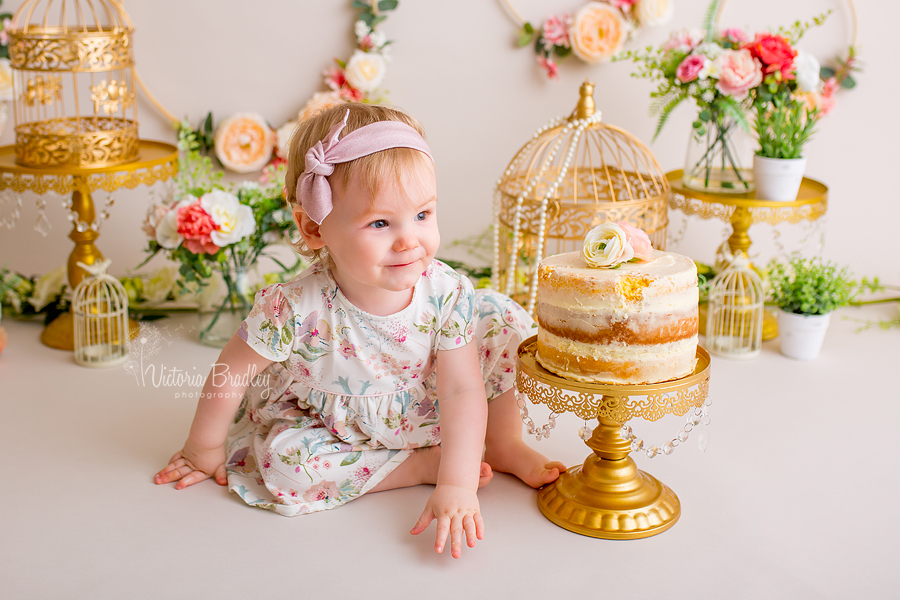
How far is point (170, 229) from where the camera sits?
2.38m

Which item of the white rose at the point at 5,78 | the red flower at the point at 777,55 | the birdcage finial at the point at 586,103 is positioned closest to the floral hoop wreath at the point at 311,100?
the white rose at the point at 5,78

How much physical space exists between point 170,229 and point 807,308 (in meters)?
1.87

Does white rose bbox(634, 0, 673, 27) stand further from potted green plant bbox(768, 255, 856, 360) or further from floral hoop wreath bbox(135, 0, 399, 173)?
potted green plant bbox(768, 255, 856, 360)

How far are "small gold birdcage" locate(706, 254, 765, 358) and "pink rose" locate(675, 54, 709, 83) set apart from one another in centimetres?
56

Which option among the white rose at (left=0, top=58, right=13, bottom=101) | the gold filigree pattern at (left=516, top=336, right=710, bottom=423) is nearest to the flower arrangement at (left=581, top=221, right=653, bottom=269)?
the gold filigree pattern at (left=516, top=336, right=710, bottom=423)

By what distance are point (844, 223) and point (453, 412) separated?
6.94 ft

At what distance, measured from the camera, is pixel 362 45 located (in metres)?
2.91

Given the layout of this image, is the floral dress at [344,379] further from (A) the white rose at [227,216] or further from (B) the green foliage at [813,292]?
(B) the green foliage at [813,292]

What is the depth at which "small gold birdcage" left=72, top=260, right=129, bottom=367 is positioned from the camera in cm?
244

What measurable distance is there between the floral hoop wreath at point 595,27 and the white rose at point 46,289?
1.78m

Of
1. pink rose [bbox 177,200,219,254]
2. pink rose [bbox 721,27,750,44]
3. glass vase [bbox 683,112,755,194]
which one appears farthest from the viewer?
glass vase [bbox 683,112,755,194]

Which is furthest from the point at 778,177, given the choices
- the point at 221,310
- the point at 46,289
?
the point at 46,289

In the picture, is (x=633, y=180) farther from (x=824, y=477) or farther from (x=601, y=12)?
A: (x=824, y=477)

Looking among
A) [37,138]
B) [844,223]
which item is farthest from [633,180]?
[37,138]
